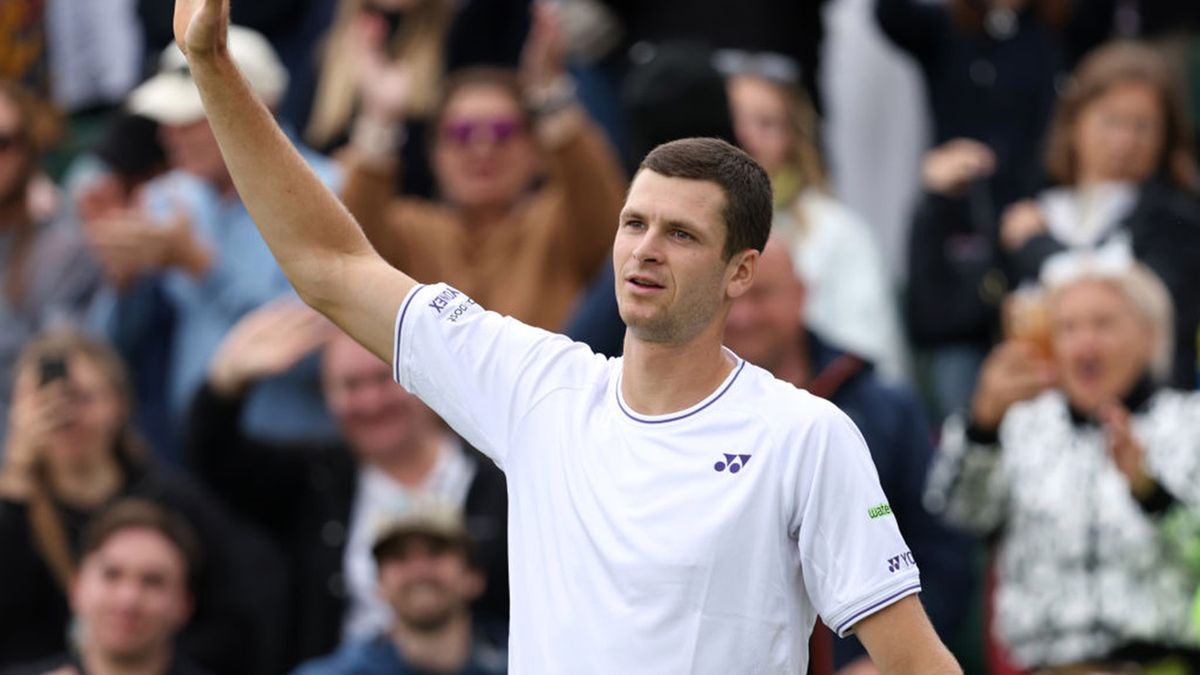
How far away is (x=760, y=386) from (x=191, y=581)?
3870 mm

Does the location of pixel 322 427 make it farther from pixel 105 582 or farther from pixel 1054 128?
pixel 1054 128

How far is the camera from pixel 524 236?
8859 mm

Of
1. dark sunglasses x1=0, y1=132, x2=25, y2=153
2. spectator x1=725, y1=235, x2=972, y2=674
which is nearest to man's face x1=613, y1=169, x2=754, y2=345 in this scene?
spectator x1=725, y1=235, x2=972, y2=674

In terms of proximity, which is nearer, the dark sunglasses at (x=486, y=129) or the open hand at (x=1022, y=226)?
the open hand at (x=1022, y=226)

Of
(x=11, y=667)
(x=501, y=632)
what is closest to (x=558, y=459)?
(x=501, y=632)

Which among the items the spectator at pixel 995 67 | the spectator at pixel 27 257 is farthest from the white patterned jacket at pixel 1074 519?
the spectator at pixel 27 257

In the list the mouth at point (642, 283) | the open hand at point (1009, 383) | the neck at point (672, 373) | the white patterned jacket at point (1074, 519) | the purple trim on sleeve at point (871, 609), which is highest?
the mouth at point (642, 283)

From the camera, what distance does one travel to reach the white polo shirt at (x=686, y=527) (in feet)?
14.4

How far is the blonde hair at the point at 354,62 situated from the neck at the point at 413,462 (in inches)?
79.8

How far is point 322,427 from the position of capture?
8.98 metres

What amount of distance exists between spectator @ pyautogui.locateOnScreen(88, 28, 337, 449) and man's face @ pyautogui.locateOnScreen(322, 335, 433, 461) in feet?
1.44

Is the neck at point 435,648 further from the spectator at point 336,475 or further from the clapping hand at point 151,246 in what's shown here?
the clapping hand at point 151,246

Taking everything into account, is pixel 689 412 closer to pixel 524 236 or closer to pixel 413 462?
pixel 413 462

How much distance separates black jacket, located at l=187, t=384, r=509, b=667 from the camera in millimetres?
7996
